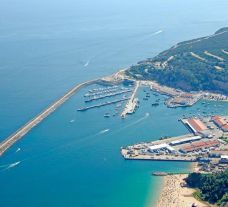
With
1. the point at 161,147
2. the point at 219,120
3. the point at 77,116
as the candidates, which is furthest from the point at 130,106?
the point at 161,147

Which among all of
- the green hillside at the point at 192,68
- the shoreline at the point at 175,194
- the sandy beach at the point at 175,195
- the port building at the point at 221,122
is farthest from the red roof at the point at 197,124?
the green hillside at the point at 192,68

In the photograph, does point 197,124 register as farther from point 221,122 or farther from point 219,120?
point 219,120

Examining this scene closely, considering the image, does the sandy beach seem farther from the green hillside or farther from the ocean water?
the green hillside

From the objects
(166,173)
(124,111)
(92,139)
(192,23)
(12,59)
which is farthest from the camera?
(192,23)

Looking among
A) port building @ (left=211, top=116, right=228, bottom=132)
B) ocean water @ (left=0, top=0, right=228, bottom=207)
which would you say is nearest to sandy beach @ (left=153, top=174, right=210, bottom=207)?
ocean water @ (left=0, top=0, right=228, bottom=207)

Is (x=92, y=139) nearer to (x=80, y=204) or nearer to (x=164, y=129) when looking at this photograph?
(x=164, y=129)

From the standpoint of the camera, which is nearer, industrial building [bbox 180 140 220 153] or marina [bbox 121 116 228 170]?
marina [bbox 121 116 228 170]

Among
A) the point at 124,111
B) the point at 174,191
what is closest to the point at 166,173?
the point at 174,191
